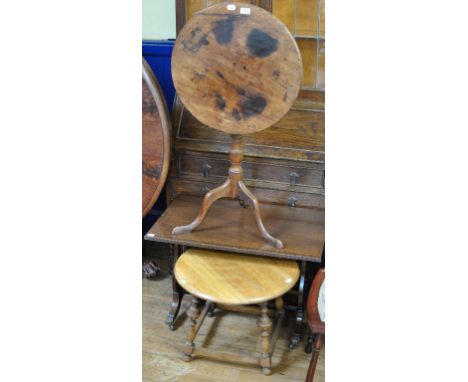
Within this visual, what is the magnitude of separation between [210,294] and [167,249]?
1.07 meters

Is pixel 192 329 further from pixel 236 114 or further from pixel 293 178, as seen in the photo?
pixel 236 114

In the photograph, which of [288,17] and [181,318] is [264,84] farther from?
[181,318]

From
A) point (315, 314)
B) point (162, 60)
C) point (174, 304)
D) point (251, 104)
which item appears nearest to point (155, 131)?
point (162, 60)

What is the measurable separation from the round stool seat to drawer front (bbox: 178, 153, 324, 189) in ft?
1.19

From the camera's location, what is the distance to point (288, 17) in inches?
94.9

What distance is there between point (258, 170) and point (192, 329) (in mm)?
736

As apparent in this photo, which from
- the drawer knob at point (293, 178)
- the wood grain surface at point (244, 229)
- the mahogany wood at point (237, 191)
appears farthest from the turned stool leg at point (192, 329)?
the drawer knob at point (293, 178)

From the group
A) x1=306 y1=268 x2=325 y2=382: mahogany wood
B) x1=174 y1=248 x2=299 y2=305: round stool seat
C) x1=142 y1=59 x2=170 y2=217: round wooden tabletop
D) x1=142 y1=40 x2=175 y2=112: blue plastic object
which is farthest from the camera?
x1=142 y1=40 x2=175 y2=112: blue plastic object

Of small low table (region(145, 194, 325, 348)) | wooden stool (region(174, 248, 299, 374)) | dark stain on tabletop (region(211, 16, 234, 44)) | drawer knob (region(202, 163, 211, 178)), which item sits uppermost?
dark stain on tabletop (region(211, 16, 234, 44))

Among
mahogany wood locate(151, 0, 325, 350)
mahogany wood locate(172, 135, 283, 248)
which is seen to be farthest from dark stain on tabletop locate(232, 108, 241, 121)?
mahogany wood locate(151, 0, 325, 350)

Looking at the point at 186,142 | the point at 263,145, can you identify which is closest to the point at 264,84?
the point at 263,145

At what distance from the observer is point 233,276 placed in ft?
7.14

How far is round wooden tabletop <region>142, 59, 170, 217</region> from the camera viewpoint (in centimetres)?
250

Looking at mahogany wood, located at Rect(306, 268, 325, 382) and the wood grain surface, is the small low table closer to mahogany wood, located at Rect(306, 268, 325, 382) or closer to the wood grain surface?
the wood grain surface
